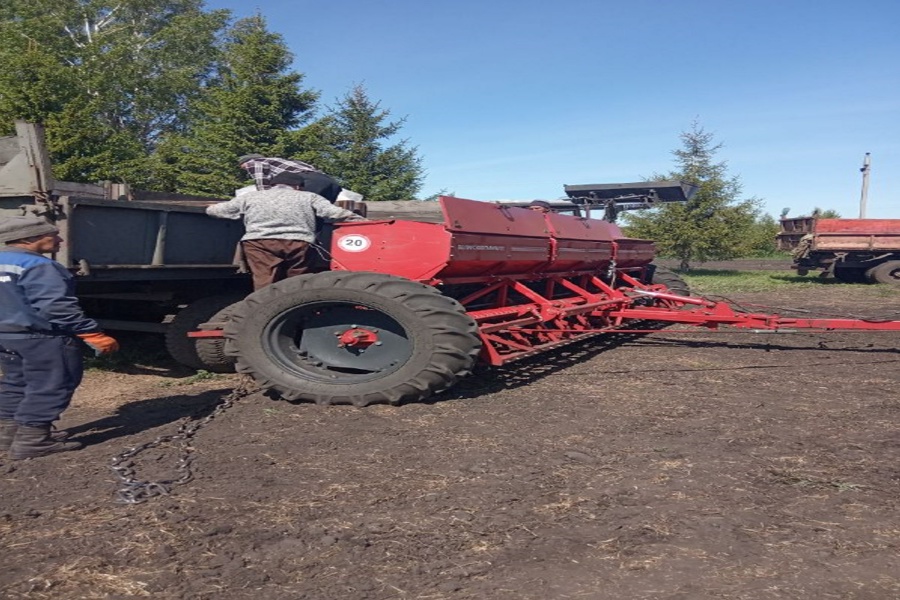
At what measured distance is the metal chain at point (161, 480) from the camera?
10.6 ft

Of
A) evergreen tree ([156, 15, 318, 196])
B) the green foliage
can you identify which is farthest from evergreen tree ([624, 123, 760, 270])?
evergreen tree ([156, 15, 318, 196])

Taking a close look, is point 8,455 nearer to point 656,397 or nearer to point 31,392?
point 31,392

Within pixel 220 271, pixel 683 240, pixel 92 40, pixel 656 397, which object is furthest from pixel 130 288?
pixel 92 40

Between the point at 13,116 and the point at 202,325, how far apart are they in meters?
14.3

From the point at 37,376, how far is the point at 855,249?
64.3ft

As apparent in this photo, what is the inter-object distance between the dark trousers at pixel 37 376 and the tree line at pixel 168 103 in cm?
1409

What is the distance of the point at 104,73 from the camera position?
26.6 m

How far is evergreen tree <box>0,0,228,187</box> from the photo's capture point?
54.7ft

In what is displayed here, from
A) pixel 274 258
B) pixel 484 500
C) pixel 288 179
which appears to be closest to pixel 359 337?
pixel 274 258

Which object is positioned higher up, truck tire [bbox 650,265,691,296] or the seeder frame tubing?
truck tire [bbox 650,265,691,296]

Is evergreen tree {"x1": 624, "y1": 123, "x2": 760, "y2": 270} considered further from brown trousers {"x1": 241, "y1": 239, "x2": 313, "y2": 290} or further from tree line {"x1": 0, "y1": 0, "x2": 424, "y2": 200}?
brown trousers {"x1": 241, "y1": 239, "x2": 313, "y2": 290}

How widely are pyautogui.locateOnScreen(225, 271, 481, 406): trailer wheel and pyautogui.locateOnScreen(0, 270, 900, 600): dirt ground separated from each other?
20 centimetres

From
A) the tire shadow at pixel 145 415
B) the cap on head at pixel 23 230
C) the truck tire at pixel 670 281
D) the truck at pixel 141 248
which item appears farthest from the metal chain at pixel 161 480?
the truck tire at pixel 670 281

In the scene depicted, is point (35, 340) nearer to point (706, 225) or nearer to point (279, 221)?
point (279, 221)
